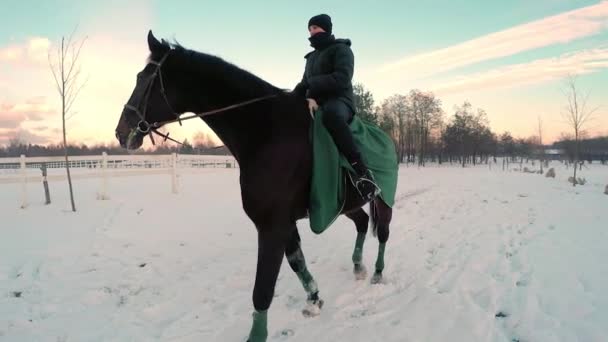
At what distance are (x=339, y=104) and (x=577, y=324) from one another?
3.10 m

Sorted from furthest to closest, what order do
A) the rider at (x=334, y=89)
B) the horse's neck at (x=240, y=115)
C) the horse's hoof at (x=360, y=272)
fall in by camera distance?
the horse's hoof at (x=360, y=272) → the rider at (x=334, y=89) → the horse's neck at (x=240, y=115)

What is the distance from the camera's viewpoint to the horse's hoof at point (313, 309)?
382cm

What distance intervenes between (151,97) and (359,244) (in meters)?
3.54

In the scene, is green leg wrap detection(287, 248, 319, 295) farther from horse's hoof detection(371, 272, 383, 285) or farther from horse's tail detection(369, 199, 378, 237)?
horse's tail detection(369, 199, 378, 237)

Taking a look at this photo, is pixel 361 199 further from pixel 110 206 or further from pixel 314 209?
pixel 110 206

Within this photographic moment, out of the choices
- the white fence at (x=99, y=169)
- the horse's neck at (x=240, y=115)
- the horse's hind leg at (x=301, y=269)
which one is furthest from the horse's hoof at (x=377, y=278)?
→ the white fence at (x=99, y=169)

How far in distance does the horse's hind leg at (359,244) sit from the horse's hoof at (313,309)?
1.17 m

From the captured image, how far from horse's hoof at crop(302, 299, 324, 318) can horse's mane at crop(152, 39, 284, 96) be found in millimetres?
2366

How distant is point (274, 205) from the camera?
3152 millimetres

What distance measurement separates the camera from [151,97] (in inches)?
124

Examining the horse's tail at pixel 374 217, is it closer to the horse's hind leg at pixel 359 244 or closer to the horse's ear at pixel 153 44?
the horse's hind leg at pixel 359 244

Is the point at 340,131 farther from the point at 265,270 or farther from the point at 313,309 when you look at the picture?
the point at 313,309

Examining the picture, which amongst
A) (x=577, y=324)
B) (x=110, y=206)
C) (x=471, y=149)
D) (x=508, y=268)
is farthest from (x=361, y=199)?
(x=471, y=149)

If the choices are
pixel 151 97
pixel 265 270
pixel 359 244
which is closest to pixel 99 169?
pixel 359 244
